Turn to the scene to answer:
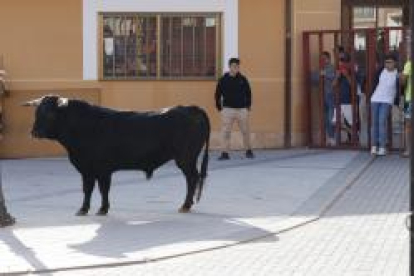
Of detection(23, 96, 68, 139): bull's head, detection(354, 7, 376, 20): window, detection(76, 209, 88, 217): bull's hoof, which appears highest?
detection(354, 7, 376, 20): window

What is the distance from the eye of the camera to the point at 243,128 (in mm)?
16984

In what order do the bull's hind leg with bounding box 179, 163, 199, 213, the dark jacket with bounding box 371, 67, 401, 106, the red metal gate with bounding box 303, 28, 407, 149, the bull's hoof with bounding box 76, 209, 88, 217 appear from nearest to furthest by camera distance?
the bull's hoof with bounding box 76, 209, 88, 217
the bull's hind leg with bounding box 179, 163, 199, 213
the dark jacket with bounding box 371, 67, 401, 106
the red metal gate with bounding box 303, 28, 407, 149

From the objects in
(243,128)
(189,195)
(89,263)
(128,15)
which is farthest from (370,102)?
(89,263)

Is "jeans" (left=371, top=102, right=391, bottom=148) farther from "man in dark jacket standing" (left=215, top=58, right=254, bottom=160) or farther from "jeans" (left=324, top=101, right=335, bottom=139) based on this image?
"man in dark jacket standing" (left=215, top=58, right=254, bottom=160)

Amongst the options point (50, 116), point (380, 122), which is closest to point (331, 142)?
point (380, 122)

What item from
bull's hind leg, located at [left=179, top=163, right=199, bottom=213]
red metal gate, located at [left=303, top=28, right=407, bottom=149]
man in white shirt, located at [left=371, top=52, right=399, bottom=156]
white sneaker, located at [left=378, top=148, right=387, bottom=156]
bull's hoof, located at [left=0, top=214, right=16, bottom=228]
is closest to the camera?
bull's hoof, located at [left=0, top=214, right=16, bottom=228]

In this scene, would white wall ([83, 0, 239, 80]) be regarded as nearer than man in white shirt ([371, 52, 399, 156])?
No

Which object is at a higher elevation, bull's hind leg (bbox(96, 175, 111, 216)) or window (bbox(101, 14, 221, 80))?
window (bbox(101, 14, 221, 80))

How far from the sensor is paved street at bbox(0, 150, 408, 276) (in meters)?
8.33

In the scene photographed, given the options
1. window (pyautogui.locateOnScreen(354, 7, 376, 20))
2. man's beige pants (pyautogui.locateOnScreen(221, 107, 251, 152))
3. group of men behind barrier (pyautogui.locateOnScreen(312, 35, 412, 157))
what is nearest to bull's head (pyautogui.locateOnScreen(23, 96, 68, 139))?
man's beige pants (pyautogui.locateOnScreen(221, 107, 251, 152))

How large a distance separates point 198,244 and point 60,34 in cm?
948

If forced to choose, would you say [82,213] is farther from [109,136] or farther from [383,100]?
[383,100]

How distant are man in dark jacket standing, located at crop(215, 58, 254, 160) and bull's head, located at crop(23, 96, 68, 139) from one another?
6.42 meters

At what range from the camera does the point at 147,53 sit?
17953mm
